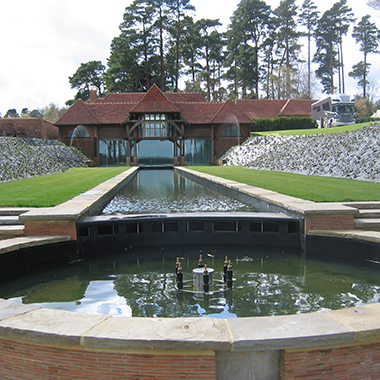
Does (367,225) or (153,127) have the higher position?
(153,127)

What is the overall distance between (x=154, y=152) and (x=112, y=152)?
5097mm

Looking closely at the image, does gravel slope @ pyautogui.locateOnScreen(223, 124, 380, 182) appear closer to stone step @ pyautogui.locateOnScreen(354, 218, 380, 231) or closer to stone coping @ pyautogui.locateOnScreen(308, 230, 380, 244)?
stone step @ pyautogui.locateOnScreen(354, 218, 380, 231)

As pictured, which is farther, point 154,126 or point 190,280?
point 154,126

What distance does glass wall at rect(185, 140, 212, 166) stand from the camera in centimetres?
3625

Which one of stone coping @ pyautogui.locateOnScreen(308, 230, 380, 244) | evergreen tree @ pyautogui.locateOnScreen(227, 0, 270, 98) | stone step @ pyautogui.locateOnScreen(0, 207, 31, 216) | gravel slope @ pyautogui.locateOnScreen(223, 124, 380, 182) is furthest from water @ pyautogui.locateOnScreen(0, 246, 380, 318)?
evergreen tree @ pyautogui.locateOnScreen(227, 0, 270, 98)

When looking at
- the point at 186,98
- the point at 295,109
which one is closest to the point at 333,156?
the point at 186,98

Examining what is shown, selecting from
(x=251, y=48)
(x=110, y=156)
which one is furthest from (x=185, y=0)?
(x=110, y=156)

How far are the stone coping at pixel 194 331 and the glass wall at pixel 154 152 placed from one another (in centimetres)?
3622

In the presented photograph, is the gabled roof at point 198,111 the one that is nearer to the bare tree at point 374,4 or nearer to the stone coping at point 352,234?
the bare tree at point 374,4

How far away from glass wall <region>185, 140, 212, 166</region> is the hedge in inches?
272

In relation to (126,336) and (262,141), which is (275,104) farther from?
(126,336)

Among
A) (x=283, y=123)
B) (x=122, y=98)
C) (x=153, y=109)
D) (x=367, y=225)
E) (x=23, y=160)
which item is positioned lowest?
(x=367, y=225)

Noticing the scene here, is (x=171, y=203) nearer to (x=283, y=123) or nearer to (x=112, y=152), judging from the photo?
(x=112, y=152)

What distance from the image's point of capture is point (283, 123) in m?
40.0
